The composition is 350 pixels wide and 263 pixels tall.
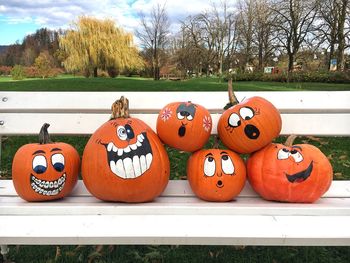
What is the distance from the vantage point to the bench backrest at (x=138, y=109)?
243 cm

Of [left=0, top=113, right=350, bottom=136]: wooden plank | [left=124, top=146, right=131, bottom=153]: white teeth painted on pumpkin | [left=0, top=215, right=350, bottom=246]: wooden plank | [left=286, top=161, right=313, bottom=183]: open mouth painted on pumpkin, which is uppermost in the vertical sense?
[left=0, top=113, right=350, bottom=136]: wooden plank

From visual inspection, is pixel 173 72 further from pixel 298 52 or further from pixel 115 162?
pixel 115 162

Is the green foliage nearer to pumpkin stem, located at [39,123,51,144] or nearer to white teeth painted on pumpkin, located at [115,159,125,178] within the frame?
pumpkin stem, located at [39,123,51,144]

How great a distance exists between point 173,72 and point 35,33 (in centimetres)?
1033

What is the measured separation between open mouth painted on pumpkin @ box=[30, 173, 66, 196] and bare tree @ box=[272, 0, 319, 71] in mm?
22374

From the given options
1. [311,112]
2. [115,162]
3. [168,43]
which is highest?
[168,43]

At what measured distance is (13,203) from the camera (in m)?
2.07

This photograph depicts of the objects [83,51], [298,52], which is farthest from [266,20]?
[83,51]

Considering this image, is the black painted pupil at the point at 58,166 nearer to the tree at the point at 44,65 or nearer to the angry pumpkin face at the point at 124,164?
the angry pumpkin face at the point at 124,164

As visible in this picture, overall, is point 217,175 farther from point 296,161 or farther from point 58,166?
point 58,166

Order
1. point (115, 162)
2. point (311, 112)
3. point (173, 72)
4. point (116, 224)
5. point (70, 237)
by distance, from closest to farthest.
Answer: point (70, 237)
point (116, 224)
point (115, 162)
point (311, 112)
point (173, 72)

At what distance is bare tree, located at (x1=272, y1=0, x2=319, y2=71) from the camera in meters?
23.6

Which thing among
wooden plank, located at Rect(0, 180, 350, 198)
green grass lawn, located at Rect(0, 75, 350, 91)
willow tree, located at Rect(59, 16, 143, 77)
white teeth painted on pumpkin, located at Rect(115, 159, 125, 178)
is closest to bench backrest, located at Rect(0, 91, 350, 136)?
wooden plank, located at Rect(0, 180, 350, 198)

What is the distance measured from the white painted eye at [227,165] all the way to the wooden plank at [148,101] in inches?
17.3
